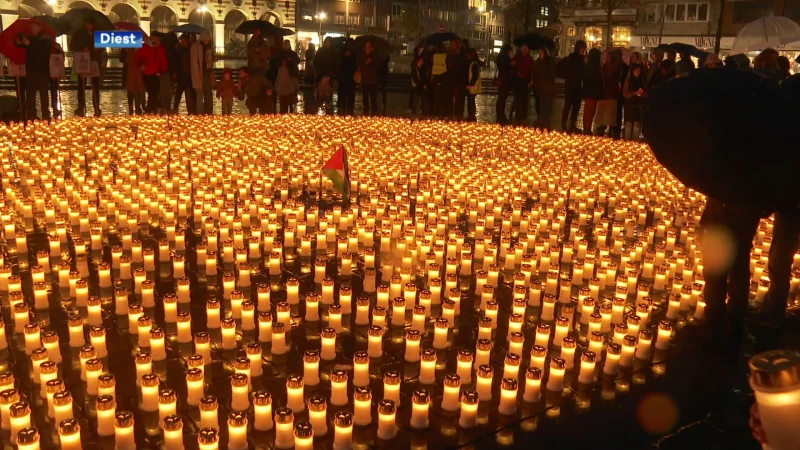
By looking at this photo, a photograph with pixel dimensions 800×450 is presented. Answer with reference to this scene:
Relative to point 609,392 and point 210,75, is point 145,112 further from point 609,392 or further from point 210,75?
point 609,392

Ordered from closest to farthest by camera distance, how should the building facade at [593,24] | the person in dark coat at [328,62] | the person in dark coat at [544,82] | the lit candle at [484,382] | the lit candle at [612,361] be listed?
the lit candle at [484,382] < the lit candle at [612,361] < the person in dark coat at [544,82] < the person in dark coat at [328,62] < the building facade at [593,24]

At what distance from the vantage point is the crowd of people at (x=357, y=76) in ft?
48.0

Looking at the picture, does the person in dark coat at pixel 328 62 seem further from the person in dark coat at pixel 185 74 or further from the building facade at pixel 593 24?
the building facade at pixel 593 24

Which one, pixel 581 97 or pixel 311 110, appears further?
pixel 311 110

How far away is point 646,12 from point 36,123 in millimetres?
48747

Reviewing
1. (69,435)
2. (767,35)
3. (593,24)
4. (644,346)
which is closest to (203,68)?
(767,35)

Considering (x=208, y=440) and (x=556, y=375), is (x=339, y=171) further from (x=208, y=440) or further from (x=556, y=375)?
(x=208, y=440)

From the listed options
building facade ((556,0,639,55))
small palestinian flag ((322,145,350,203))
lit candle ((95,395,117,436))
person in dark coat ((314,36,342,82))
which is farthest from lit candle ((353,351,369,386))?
building facade ((556,0,639,55))

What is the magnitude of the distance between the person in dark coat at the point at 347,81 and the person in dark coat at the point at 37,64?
5982 mm

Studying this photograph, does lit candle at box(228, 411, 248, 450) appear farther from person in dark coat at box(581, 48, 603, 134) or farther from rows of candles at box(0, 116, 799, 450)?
person in dark coat at box(581, 48, 603, 134)

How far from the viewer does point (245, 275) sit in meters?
5.66

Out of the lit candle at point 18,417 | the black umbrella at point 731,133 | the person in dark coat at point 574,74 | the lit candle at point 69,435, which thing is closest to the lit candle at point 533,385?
the black umbrella at point 731,133

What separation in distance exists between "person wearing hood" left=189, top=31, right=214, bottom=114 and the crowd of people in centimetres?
2

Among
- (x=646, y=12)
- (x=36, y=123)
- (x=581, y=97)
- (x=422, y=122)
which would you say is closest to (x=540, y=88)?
(x=581, y=97)
